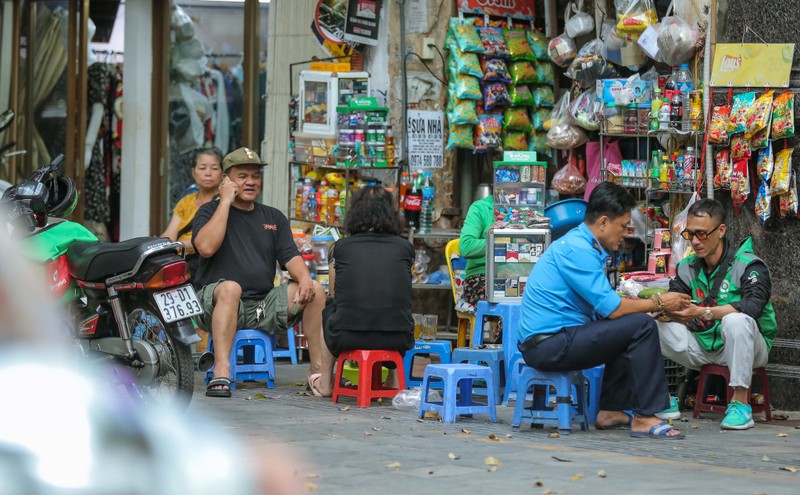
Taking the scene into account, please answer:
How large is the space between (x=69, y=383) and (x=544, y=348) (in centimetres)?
462

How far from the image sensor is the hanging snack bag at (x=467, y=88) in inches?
448

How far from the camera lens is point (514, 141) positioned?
1166 cm

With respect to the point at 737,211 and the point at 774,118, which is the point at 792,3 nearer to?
the point at 774,118

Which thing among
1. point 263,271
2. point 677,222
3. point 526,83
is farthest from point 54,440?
point 526,83

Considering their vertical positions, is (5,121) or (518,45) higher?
(518,45)

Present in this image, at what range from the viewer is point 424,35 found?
1182 centimetres

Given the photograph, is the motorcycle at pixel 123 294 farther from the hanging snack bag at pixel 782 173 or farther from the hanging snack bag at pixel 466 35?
the hanging snack bag at pixel 466 35

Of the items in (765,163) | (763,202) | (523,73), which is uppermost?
(523,73)

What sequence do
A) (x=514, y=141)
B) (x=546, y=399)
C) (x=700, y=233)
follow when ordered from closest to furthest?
(x=546, y=399) < (x=700, y=233) < (x=514, y=141)

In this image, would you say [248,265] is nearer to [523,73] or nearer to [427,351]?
[427,351]

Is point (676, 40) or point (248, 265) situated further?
point (676, 40)

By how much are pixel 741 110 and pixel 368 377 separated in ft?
9.47

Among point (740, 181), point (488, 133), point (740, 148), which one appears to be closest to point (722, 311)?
point (740, 181)

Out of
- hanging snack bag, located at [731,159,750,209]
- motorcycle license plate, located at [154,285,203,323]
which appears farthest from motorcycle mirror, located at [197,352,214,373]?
hanging snack bag, located at [731,159,750,209]
